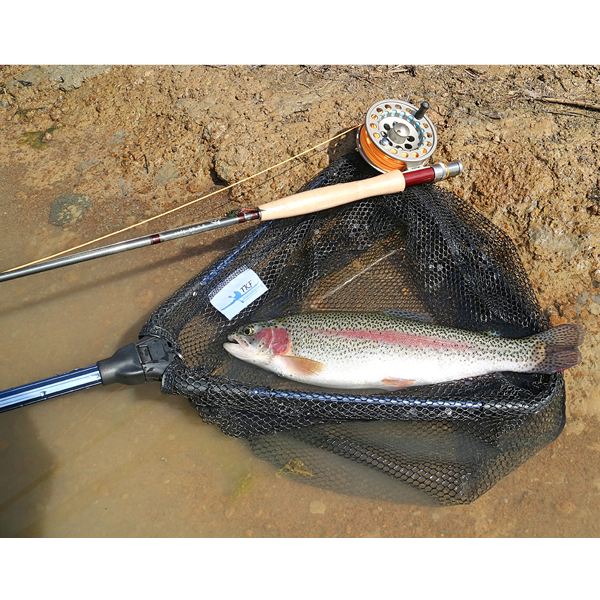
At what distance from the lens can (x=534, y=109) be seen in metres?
4.23

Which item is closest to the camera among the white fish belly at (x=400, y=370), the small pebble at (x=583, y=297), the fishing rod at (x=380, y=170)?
the white fish belly at (x=400, y=370)

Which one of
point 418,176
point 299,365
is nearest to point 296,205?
point 418,176

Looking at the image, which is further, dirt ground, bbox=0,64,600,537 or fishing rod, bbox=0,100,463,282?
fishing rod, bbox=0,100,463,282

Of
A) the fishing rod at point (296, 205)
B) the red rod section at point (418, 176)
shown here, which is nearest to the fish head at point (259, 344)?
the fishing rod at point (296, 205)

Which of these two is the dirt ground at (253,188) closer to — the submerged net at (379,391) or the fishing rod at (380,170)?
the submerged net at (379,391)

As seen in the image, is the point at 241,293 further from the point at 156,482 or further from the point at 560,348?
the point at 560,348

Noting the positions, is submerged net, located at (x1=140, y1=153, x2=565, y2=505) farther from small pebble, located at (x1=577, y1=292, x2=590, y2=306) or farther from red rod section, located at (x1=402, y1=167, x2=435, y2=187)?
small pebble, located at (x1=577, y1=292, x2=590, y2=306)

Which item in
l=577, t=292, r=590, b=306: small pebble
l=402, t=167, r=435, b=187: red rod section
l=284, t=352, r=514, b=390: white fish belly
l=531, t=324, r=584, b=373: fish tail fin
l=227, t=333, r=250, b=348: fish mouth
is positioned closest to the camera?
l=531, t=324, r=584, b=373: fish tail fin

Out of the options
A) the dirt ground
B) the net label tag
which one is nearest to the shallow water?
the dirt ground

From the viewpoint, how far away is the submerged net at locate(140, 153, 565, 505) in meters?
2.84

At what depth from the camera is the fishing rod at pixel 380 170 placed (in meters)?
3.24

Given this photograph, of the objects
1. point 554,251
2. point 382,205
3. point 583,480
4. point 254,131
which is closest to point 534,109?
point 554,251

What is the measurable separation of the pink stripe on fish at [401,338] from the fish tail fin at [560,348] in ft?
1.44

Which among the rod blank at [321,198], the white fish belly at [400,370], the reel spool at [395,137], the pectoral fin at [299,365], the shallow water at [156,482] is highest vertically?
the reel spool at [395,137]
